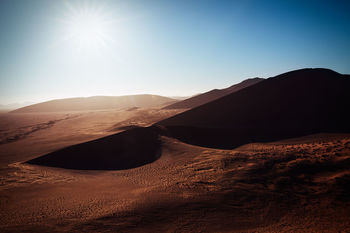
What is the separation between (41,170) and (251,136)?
15.9 metres

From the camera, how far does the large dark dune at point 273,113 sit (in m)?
15.2

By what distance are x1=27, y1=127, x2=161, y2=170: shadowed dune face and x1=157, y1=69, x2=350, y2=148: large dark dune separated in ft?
10.2

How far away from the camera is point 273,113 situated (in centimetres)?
1870

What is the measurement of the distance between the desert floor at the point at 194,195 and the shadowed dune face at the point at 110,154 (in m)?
0.97

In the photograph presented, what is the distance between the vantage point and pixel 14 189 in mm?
7676

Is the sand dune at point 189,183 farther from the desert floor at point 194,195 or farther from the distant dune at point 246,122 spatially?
the distant dune at point 246,122

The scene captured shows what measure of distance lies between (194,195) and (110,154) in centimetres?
832

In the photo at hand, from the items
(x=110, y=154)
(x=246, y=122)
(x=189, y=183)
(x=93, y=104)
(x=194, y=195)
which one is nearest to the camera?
(x=194, y=195)

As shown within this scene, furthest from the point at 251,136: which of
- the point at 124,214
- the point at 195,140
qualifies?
the point at 124,214

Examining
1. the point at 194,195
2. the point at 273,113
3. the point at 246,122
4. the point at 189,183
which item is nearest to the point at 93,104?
the point at 246,122

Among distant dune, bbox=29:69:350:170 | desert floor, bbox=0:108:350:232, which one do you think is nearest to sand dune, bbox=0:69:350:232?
desert floor, bbox=0:108:350:232

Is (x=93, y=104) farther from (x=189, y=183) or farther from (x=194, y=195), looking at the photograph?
(x=194, y=195)

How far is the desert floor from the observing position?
5.31 m

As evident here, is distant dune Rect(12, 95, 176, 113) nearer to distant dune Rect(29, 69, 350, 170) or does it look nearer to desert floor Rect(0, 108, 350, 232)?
distant dune Rect(29, 69, 350, 170)
